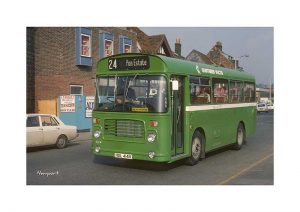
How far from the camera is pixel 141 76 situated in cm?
1041

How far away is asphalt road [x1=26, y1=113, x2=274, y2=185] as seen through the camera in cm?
969

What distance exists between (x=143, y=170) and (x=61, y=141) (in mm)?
5602

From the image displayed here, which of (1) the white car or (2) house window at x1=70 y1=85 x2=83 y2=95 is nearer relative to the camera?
(1) the white car

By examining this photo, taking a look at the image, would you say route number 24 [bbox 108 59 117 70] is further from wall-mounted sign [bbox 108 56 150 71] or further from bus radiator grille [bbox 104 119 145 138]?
bus radiator grille [bbox 104 119 145 138]

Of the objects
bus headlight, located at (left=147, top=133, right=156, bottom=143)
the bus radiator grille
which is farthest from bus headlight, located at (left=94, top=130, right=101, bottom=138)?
bus headlight, located at (left=147, top=133, right=156, bottom=143)

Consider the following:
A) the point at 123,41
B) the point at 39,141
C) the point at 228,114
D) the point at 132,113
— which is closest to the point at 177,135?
the point at 132,113

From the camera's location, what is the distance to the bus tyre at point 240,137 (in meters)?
15.3

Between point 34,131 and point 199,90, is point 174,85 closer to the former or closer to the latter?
point 199,90

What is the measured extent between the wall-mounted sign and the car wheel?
215 inches

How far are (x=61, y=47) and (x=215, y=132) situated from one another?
324 inches

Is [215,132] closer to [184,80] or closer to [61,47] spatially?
[184,80]

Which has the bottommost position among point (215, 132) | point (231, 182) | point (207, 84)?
point (231, 182)

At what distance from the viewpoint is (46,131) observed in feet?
48.4

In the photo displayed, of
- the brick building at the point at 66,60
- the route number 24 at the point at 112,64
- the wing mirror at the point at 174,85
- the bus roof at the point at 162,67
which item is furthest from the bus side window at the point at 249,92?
the route number 24 at the point at 112,64
